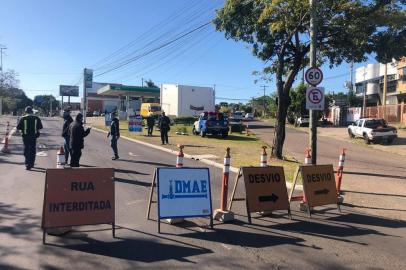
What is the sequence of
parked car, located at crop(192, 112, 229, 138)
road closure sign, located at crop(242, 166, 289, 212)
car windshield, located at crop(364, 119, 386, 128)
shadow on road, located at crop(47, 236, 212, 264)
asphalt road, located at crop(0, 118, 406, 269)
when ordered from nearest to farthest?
asphalt road, located at crop(0, 118, 406, 269) < shadow on road, located at crop(47, 236, 212, 264) < road closure sign, located at crop(242, 166, 289, 212) < parked car, located at crop(192, 112, 229, 138) < car windshield, located at crop(364, 119, 386, 128)

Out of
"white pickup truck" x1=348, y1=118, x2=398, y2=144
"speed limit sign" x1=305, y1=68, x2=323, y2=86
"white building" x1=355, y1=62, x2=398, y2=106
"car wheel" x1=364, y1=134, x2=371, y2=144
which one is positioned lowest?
"car wheel" x1=364, y1=134, x2=371, y2=144

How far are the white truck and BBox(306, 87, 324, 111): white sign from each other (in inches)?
1687

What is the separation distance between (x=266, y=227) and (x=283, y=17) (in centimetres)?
1150

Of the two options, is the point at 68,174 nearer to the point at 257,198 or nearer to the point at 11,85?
the point at 257,198

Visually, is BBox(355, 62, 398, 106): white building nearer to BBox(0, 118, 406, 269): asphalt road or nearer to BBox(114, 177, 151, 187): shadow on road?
BBox(114, 177, 151, 187): shadow on road

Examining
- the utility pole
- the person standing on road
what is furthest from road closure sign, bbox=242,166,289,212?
the person standing on road

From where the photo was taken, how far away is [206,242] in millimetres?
7316

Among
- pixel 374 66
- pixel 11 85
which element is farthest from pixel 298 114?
pixel 11 85

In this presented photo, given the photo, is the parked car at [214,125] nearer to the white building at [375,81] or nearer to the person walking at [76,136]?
the person walking at [76,136]

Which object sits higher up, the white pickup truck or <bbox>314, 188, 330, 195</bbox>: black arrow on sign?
the white pickup truck

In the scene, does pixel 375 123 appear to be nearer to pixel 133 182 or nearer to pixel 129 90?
pixel 133 182

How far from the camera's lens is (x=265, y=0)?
1783cm

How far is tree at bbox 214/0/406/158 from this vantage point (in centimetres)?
1727

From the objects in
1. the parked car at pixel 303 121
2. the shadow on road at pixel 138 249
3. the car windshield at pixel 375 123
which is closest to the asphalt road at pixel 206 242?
the shadow on road at pixel 138 249
